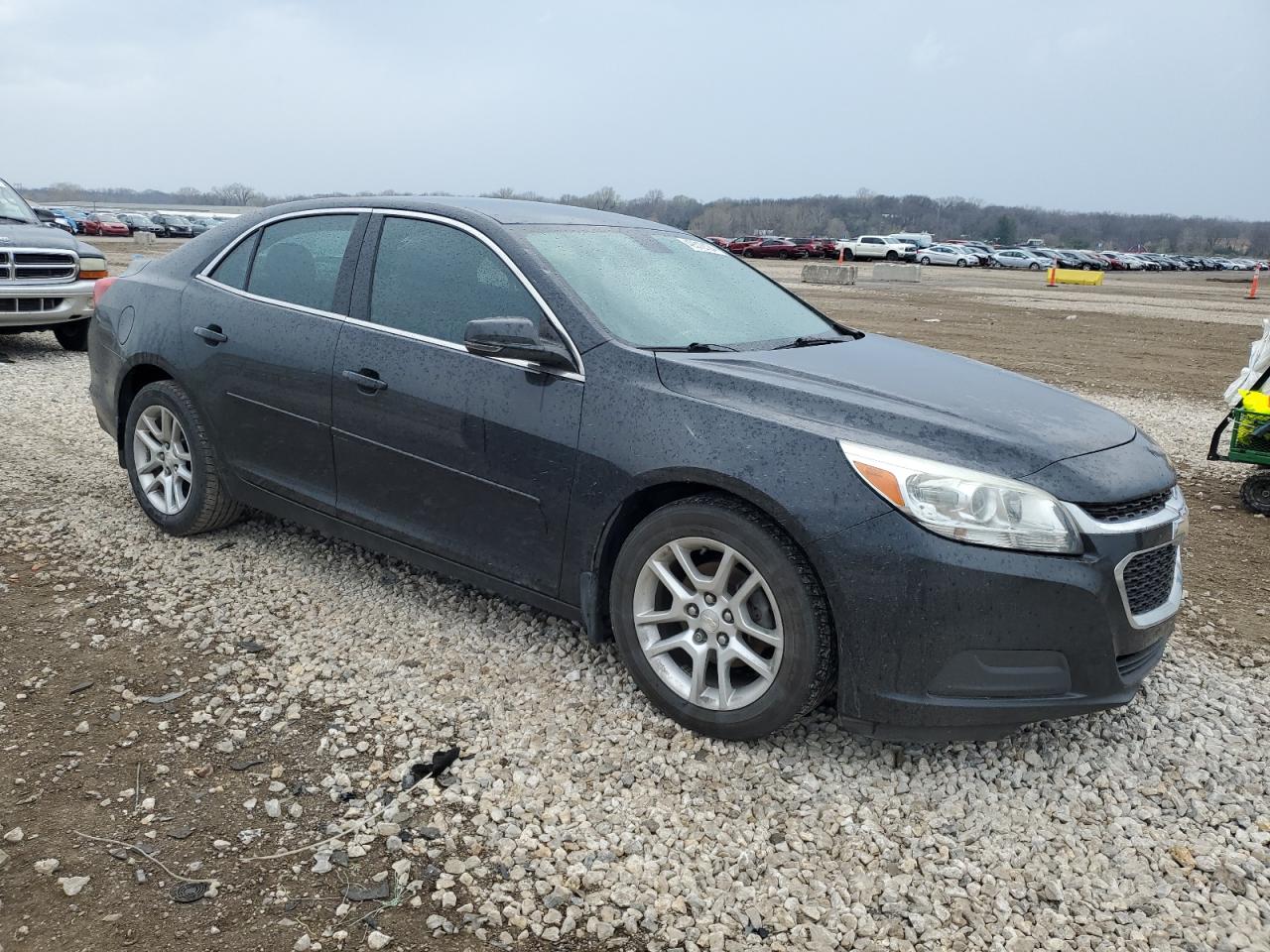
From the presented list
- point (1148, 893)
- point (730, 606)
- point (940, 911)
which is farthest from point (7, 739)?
point (1148, 893)

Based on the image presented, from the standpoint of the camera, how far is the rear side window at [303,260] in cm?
431

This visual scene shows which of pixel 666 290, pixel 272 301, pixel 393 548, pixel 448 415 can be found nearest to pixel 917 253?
pixel 666 290

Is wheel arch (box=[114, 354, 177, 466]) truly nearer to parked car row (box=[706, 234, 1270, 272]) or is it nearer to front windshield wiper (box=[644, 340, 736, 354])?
front windshield wiper (box=[644, 340, 736, 354])

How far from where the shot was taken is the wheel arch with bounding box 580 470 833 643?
304 centimetres

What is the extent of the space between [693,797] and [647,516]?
36.0 inches

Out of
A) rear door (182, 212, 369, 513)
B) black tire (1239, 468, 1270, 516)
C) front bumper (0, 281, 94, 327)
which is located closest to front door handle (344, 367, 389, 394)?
rear door (182, 212, 369, 513)

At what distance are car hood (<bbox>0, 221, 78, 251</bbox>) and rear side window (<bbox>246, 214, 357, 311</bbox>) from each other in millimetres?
6876

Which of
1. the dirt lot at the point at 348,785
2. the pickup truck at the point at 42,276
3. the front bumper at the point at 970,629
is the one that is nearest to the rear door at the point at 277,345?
the dirt lot at the point at 348,785

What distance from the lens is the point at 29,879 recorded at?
264 centimetres

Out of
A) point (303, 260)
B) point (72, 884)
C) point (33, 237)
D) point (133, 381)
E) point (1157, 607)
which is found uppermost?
point (303, 260)

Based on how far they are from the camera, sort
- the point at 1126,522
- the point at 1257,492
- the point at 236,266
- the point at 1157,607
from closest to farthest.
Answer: the point at 1126,522 → the point at 1157,607 → the point at 236,266 → the point at 1257,492

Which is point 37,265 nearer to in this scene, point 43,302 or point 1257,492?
point 43,302

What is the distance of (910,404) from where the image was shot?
3.26m

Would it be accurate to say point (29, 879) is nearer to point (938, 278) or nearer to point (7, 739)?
point (7, 739)
